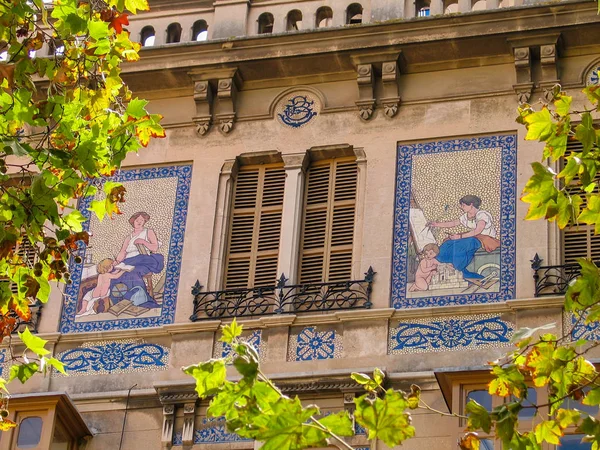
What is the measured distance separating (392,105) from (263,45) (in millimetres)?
1962

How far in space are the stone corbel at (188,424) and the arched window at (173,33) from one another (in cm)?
588

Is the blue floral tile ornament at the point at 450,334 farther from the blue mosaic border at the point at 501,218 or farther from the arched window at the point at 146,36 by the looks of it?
the arched window at the point at 146,36

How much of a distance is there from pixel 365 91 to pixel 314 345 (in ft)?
12.5

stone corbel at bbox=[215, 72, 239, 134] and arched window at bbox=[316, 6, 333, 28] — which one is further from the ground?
arched window at bbox=[316, 6, 333, 28]

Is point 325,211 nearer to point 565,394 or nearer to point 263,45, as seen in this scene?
point 263,45

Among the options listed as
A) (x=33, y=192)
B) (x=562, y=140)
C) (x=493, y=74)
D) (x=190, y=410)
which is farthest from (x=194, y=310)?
(x=562, y=140)

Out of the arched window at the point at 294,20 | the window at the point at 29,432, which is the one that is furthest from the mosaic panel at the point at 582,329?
the window at the point at 29,432

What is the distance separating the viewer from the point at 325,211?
76.4 feet

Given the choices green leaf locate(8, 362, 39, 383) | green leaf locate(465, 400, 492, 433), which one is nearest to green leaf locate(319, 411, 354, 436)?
green leaf locate(465, 400, 492, 433)

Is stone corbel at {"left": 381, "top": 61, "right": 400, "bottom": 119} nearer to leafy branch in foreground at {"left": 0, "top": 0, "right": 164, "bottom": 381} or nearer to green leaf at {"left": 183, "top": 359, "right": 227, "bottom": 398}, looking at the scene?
leafy branch in foreground at {"left": 0, "top": 0, "right": 164, "bottom": 381}

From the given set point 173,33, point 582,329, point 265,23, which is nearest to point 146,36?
point 173,33

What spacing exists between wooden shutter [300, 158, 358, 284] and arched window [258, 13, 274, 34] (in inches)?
91.5

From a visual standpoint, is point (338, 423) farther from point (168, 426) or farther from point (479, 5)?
point (479, 5)

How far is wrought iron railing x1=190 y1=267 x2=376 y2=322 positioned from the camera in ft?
72.5
